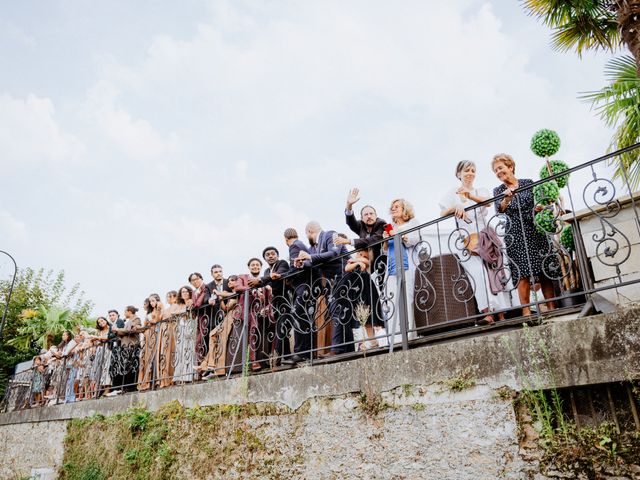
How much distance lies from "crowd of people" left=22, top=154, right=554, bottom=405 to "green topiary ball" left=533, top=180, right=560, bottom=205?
0.09 metres

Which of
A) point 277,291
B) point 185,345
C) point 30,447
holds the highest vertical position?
point 277,291

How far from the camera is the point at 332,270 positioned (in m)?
5.83

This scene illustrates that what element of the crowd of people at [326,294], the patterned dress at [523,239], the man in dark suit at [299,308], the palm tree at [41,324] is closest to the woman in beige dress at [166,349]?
the crowd of people at [326,294]

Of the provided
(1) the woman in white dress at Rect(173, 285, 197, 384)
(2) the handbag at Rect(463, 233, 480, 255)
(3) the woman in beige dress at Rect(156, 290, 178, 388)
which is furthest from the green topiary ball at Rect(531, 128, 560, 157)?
(3) the woman in beige dress at Rect(156, 290, 178, 388)

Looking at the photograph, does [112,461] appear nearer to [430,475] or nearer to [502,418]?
[430,475]

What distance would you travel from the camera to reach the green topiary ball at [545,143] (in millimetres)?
5148

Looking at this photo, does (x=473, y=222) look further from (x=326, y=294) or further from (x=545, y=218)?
(x=326, y=294)

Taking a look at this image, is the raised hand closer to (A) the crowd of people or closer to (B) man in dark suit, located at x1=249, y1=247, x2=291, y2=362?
(A) the crowd of people

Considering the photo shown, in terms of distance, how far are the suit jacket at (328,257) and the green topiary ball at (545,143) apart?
2.38 meters

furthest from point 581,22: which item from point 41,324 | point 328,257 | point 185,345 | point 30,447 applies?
point 41,324

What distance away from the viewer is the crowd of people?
4.64 m

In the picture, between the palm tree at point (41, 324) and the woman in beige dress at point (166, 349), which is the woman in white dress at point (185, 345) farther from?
the palm tree at point (41, 324)

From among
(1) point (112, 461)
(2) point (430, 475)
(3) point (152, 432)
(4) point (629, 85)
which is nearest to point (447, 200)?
(2) point (430, 475)

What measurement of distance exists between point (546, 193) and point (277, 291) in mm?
3449
